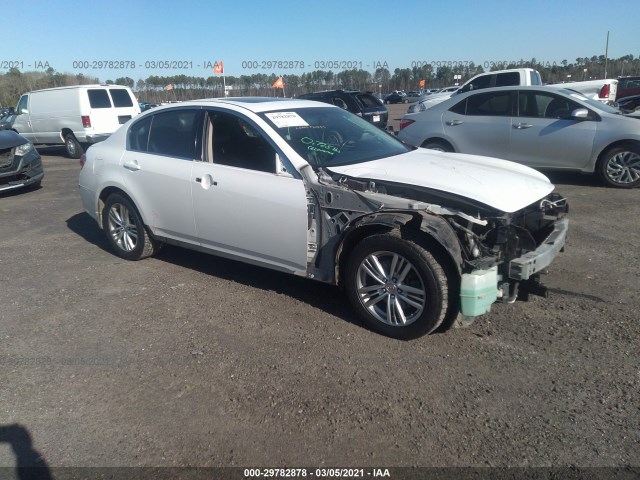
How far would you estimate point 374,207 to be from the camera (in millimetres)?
A: 3730

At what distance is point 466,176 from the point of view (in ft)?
12.9

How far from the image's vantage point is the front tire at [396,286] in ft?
11.4

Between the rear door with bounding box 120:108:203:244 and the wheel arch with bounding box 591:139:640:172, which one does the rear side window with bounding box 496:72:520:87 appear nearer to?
the wheel arch with bounding box 591:139:640:172

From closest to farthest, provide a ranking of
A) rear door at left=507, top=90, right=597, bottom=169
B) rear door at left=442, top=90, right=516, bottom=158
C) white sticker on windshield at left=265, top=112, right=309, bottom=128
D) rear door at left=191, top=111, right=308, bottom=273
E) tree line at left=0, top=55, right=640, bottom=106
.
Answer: rear door at left=191, top=111, right=308, bottom=273 → white sticker on windshield at left=265, top=112, right=309, bottom=128 → rear door at left=507, top=90, right=597, bottom=169 → rear door at left=442, top=90, right=516, bottom=158 → tree line at left=0, top=55, right=640, bottom=106

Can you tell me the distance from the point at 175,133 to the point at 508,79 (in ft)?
41.9

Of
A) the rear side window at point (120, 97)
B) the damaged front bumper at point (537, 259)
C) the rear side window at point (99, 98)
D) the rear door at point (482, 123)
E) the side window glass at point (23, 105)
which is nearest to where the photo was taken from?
the damaged front bumper at point (537, 259)

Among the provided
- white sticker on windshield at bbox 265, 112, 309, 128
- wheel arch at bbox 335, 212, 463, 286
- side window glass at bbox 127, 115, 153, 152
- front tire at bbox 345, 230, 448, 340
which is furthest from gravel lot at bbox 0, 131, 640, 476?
white sticker on windshield at bbox 265, 112, 309, 128

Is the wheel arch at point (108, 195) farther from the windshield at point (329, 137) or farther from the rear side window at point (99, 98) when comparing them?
the rear side window at point (99, 98)

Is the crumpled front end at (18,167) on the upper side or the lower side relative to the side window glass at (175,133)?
lower

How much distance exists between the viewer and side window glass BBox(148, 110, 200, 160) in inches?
191

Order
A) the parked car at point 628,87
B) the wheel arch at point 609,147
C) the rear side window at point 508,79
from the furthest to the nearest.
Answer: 1. the parked car at point 628,87
2. the rear side window at point 508,79
3. the wheel arch at point 609,147

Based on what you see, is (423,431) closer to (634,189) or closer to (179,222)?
(179,222)

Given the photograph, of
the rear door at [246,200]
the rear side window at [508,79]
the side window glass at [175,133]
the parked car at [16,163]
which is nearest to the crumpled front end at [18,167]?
the parked car at [16,163]

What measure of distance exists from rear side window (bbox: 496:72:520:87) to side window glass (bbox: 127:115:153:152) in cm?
1224
